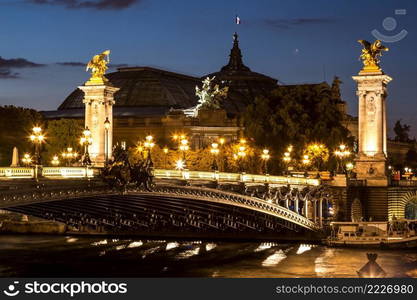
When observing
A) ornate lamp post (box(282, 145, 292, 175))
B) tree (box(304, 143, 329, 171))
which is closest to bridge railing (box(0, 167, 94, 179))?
ornate lamp post (box(282, 145, 292, 175))

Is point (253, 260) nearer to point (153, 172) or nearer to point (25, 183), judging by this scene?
point (153, 172)

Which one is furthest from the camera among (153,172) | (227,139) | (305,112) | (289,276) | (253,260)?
(227,139)

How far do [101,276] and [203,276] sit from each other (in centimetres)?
621

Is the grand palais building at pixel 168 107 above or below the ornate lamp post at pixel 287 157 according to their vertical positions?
above

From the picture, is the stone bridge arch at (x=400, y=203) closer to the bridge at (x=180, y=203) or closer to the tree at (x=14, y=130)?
the bridge at (x=180, y=203)

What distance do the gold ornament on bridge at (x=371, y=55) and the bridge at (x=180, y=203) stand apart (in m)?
12.1

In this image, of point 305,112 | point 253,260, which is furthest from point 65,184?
point 305,112

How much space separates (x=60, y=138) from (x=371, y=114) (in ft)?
105

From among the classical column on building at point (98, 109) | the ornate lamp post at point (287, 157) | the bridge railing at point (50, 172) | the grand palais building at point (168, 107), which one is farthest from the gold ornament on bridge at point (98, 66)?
the grand palais building at point (168, 107)

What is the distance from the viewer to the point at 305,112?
4879 inches

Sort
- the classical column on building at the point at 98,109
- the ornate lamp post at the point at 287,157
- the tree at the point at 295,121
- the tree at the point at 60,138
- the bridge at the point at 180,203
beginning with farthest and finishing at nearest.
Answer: the tree at the point at 295,121 < the tree at the point at 60,138 < the ornate lamp post at the point at 287,157 < the classical column on building at the point at 98,109 < the bridge at the point at 180,203

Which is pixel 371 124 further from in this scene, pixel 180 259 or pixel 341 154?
pixel 180 259

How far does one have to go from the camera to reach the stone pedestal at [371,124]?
10306 centimetres

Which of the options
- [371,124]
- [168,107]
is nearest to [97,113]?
[371,124]
